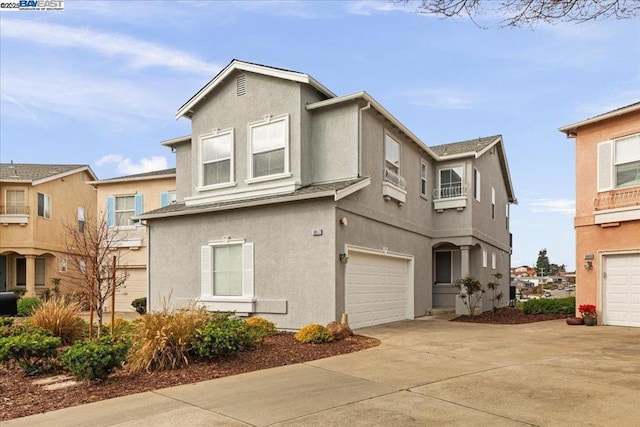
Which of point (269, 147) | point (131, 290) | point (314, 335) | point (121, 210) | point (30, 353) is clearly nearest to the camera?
point (30, 353)

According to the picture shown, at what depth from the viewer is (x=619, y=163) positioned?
13938 mm

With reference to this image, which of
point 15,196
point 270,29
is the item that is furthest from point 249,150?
point 15,196

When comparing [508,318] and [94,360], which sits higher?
[94,360]

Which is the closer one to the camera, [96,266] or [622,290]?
[96,266]

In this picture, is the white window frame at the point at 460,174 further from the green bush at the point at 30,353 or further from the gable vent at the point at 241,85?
the green bush at the point at 30,353

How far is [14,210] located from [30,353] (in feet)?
66.9

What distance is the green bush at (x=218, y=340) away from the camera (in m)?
8.34

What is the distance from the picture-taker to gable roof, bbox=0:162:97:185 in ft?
82.3

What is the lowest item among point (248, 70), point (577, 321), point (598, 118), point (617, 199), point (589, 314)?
point (577, 321)

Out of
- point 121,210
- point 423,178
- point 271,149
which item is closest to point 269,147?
point 271,149

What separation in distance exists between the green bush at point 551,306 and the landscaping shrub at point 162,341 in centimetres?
1359

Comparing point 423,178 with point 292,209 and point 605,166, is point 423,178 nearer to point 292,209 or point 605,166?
point 605,166

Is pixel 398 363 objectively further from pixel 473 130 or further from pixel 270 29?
pixel 473 130

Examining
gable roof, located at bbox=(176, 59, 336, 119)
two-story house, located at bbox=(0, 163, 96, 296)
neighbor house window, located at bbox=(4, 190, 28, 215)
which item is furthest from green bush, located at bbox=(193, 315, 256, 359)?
neighbor house window, located at bbox=(4, 190, 28, 215)
